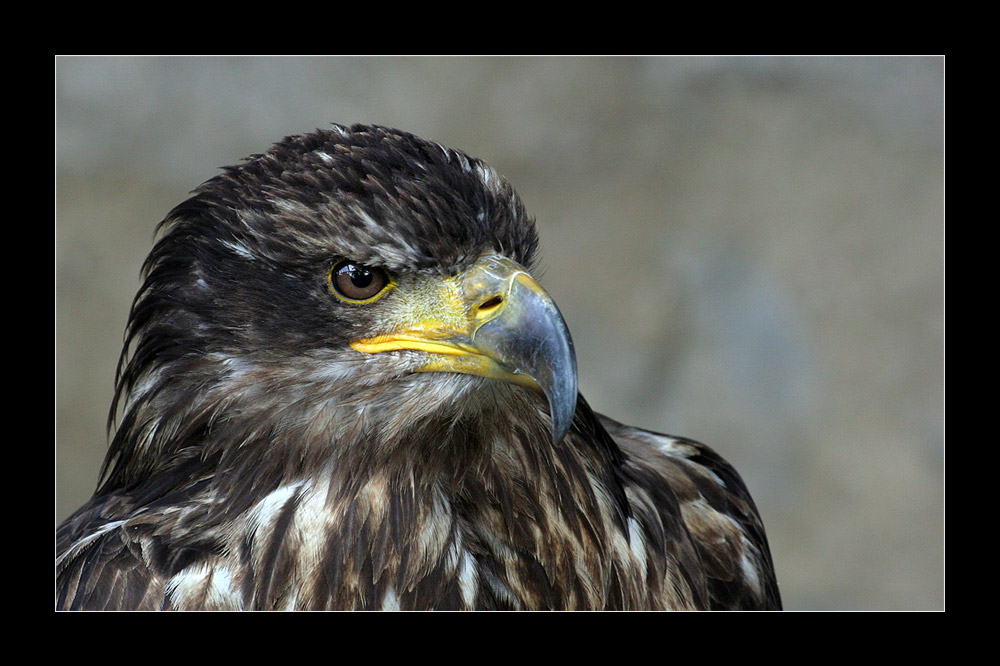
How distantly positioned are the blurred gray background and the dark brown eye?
2.84 meters

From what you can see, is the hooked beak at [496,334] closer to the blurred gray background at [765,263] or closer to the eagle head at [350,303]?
the eagle head at [350,303]

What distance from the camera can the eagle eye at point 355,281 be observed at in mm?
1643

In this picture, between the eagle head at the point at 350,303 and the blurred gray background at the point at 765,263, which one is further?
the blurred gray background at the point at 765,263

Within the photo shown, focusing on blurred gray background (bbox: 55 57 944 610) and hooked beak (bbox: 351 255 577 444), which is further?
blurred gray background (bbox: 55 57 944 610)

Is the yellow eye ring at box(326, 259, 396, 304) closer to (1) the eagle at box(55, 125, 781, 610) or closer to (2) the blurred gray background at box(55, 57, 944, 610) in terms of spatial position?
(1) the eagle at box(55, 125, 781, 610)

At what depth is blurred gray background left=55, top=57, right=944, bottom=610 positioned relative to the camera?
14.6 feet

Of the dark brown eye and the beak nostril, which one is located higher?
the dark brown eye

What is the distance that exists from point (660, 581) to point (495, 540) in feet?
1.20

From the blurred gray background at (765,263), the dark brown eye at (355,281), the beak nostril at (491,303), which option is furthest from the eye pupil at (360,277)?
the blurred gray background at (765,263)

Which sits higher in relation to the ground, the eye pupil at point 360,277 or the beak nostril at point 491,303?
the eye pupil at point 360,277

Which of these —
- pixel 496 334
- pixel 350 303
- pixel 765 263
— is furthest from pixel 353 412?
pixel 765 263

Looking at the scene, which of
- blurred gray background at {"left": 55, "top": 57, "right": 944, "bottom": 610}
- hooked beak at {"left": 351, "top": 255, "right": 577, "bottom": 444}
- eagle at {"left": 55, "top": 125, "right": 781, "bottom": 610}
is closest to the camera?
hooked beak at {"left": 351, "top": 255, "right": 577, "bottom": 444}

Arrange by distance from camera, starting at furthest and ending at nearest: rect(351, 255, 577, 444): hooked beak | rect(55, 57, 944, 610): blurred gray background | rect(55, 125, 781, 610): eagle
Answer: rect(55, 57, 944, 610): blurred gray background, rect(55, 125, 781, 610): eagle, rect(351, 255, 577, 444): hooked beak

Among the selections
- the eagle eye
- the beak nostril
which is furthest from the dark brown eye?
the beak nostril
